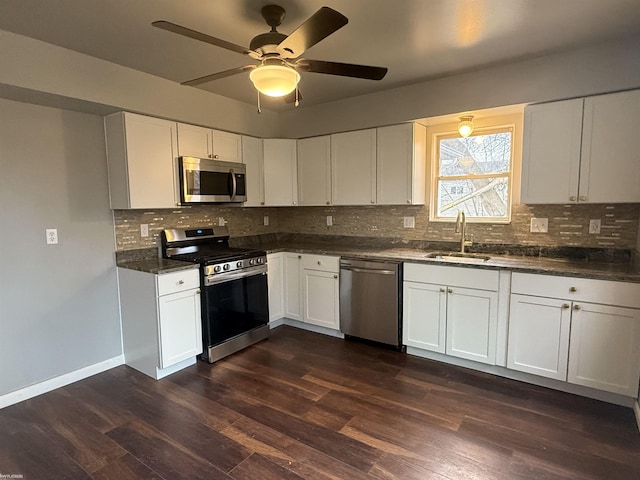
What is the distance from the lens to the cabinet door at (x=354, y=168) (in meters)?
3.61

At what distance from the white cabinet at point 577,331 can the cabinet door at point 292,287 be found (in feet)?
6.74

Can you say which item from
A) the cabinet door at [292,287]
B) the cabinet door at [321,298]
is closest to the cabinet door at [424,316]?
the cabinet door at [321,298]

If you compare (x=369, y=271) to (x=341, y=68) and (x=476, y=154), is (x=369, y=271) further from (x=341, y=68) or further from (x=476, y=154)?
(x=341, y=68)

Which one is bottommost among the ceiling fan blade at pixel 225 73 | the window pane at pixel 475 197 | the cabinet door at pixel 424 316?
the cabinet door at pixel 424 316

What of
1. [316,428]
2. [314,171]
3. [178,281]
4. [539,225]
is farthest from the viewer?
[314,171]

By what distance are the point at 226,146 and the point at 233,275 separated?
1360mm

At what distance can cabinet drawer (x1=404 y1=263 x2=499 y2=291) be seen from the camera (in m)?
2.76

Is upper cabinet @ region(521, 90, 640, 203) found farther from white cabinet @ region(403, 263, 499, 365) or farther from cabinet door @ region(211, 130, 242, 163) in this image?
cabinet door @ region(211, 130, 242, 163)

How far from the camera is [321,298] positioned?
370 cm

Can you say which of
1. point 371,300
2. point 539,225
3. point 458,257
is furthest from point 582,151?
point 371,300

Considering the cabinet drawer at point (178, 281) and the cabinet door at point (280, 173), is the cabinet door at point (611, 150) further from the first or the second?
the cabinet drawer at point (178, 281)

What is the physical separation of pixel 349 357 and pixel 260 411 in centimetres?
105

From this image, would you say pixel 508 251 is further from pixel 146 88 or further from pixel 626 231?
pixel 146 88

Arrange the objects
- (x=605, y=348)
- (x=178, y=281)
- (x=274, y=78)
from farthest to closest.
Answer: (x=178, y=281)
(x=605, y=348)
(x=274, y=78)
